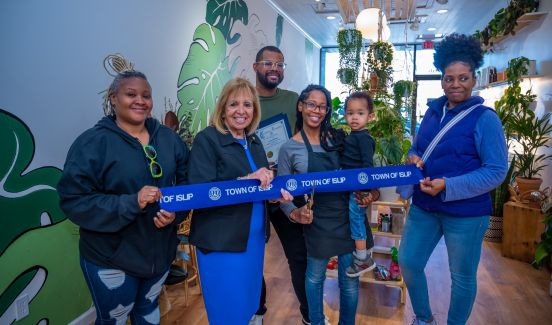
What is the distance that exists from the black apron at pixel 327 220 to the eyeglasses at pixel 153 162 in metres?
0.73

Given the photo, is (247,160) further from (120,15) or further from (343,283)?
(120,15)

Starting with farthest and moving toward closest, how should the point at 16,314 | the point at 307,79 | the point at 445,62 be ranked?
the point at 307,79 < the point at 16,314 < the point at 445,62

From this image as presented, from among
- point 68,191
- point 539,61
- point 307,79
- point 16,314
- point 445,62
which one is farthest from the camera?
point 307,79

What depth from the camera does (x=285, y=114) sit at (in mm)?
2264

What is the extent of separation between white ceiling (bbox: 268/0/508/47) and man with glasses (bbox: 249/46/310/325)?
11.8ft

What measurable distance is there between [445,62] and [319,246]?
112cm

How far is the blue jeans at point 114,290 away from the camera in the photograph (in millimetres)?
1487

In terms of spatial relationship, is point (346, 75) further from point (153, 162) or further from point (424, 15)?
point (424, 15)

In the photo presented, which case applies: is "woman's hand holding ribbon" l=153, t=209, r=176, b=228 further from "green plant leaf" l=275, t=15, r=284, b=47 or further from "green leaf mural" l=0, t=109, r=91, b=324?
"green plant leaf" l=275, t=15, r=284, b=47

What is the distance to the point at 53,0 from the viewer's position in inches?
90.3

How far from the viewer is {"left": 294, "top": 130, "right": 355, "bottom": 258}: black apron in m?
1.92

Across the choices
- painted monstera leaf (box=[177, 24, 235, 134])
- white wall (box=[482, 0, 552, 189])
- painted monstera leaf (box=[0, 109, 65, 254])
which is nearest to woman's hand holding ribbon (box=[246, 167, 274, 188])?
painted monstera leaf (box=[0, 109, 65, 254])

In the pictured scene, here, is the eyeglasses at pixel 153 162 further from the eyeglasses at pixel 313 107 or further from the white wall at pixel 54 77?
the white wall at pixel 54 77

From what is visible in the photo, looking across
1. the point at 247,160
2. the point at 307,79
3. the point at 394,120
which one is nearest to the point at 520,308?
the point at 394,120
